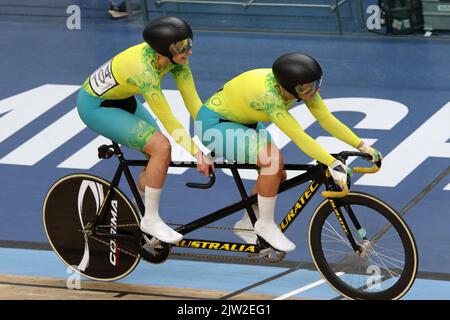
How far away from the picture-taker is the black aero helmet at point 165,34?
8.66 meters

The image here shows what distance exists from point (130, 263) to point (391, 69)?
5054mm

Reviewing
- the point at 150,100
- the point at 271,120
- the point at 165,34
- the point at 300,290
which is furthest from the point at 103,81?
the point at 300,290

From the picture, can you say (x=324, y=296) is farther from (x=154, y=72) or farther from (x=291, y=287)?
(x=154, y=72)

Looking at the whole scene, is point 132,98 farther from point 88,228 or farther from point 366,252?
point 366,252

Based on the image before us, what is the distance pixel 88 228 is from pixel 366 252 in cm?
193

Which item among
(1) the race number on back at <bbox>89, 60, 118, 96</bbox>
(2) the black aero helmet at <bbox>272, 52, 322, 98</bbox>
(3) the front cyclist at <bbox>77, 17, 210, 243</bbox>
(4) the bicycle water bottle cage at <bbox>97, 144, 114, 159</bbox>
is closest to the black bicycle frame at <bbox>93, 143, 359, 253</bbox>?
(4) the bicycle water bottle cage at <bbox>97, 144, 114, 159</bbox>

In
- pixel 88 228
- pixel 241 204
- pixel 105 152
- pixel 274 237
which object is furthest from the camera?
pixel 88 228

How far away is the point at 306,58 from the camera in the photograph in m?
8.47

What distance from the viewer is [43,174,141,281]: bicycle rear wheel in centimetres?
922

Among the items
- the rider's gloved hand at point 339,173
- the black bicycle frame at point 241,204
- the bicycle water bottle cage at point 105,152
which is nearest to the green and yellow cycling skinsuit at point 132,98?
the bicycle water bottle cage at point 105,152

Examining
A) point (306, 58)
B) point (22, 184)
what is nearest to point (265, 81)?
point (306, 58)

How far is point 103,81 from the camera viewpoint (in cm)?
895

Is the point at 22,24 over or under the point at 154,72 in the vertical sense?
under

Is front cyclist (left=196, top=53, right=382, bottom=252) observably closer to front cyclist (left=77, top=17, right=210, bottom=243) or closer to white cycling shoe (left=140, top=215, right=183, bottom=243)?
front cyclist (left=77, top=17, right=210, bottom=243)
